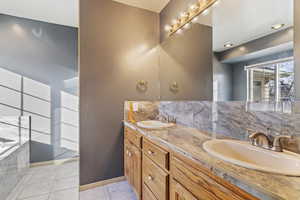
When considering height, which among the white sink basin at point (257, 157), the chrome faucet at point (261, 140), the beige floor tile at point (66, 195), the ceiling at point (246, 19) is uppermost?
the ceiling at point (246, 19)

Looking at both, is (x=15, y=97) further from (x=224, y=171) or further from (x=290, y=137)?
(x=290, y=137)

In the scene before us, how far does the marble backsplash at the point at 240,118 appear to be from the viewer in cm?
82

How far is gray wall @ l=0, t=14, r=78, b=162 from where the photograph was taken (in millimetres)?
2424

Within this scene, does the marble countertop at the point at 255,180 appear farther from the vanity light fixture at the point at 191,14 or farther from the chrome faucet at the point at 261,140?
the vanity light fixture at the point at 191,14

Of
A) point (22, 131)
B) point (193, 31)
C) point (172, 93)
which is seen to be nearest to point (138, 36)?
point (193, 31)

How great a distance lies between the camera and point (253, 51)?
100 centimetres

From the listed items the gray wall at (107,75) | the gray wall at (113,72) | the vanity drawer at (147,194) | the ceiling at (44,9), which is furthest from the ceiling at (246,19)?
the ceiling at (44,9)

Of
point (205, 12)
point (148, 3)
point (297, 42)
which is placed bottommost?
point (297, 42)

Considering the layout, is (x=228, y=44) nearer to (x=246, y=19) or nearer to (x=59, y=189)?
(x=246, y=19)

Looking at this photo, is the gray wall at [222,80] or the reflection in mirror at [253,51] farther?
the gray wall at [222,80]

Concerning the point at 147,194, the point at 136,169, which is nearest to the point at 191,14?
the point at 136,169

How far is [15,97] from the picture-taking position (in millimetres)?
2436

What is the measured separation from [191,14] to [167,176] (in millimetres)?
1757

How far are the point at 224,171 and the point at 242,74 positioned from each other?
789 mm
